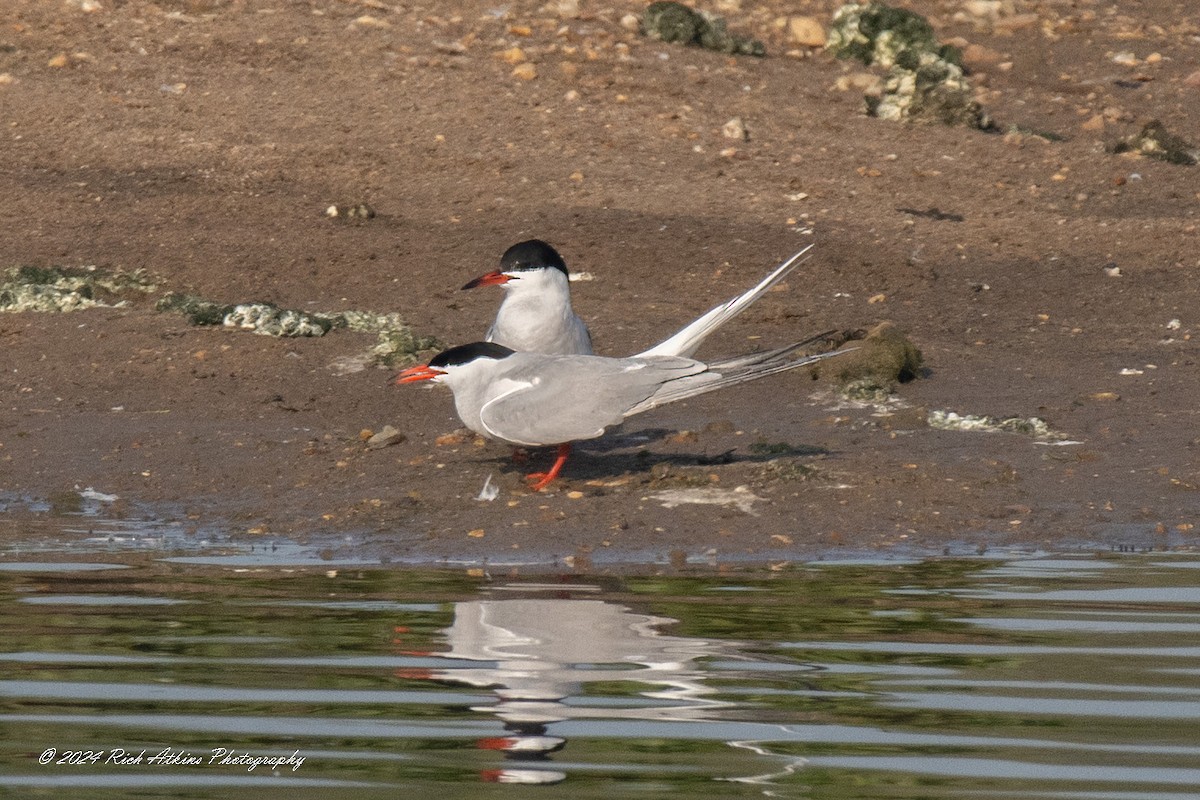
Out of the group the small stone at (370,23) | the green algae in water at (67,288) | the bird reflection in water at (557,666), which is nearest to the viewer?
the bird reflection in water at (557,666)

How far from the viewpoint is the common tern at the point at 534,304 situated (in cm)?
791

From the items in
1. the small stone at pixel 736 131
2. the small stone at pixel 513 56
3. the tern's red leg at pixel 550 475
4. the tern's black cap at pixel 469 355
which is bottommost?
the tern's red leg at pixel 550 475

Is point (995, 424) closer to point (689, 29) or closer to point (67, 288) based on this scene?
point (67, 288)

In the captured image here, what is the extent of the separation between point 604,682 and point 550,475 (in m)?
2.79

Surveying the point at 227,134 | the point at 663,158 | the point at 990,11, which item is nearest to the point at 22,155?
the point at 227,134

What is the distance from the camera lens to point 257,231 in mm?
11094

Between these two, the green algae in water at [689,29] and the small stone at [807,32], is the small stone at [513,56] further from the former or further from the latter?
the small stone at [807,32]

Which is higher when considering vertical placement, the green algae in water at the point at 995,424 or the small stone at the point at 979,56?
the small stone at the point at 979,56

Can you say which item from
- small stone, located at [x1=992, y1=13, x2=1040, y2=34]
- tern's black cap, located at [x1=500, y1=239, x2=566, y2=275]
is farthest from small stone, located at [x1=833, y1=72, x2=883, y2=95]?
tern's black cap, located at [x1=500, y1=239, x2=566, y2=275]

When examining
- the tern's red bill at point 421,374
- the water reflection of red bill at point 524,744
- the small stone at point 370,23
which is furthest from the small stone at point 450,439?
the small stone at point 370,23

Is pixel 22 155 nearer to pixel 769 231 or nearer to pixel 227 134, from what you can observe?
pixel 227 134

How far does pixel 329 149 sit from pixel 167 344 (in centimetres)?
315

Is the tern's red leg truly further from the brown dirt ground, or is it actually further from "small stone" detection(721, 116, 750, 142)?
"small stone" detection(721, 116, 750, 142)

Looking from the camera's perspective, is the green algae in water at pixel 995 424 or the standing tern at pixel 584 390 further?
the green algae in water at pixel 995 424
